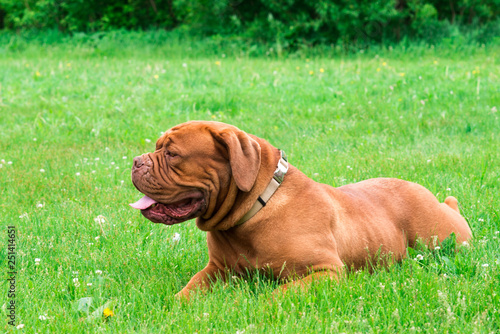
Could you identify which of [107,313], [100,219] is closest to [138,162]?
[107,313]

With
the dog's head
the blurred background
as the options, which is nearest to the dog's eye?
the dog's head

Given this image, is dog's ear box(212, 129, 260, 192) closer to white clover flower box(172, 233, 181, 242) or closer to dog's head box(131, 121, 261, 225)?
dog's head box(131, 121, 261, 225)

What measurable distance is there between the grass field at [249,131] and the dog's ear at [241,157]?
61cm

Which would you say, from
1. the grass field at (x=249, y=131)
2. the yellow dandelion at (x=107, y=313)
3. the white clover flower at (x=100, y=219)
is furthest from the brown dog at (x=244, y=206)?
the white clover flower at (x=100, y=219)

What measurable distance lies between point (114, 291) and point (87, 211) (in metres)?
1.56

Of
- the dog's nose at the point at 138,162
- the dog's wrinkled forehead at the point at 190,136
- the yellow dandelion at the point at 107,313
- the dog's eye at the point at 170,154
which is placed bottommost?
the yellow dandelion at the point at 107,313

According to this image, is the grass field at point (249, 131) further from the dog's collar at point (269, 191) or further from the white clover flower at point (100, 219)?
the dog's collar at point (269, 191)

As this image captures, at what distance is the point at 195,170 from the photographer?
3.55 metres

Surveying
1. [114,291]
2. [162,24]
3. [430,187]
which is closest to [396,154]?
[430,187]

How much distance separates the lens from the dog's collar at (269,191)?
3.56m

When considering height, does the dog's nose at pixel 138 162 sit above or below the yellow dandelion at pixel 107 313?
above

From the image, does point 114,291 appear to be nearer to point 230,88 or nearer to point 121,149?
point 121,149

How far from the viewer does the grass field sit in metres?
3.09

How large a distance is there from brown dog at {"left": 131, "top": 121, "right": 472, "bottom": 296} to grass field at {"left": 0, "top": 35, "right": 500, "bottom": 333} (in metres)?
0.18
